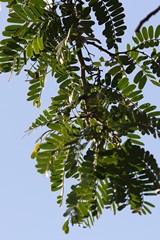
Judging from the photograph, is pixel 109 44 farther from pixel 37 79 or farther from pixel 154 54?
pixel 37 79

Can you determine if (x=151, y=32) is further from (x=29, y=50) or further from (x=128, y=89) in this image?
(x=29, y=50)

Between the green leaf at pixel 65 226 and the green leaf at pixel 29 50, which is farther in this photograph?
the green leaf at pixel 29 50

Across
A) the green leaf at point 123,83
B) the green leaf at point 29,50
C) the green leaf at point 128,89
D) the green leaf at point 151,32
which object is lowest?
the green leaf at point 128,89

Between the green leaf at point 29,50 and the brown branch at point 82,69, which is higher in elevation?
the green leaf at point 29,50

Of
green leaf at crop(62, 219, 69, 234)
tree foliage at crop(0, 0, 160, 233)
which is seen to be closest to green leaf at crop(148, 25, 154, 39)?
tree foliage at crop(0, 0, 160, 233)

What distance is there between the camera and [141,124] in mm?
1638

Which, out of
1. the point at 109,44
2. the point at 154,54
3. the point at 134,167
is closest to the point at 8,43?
the point at 109,44

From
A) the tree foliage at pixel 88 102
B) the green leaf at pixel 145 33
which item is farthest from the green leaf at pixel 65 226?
the green leaf at pixel 145 33

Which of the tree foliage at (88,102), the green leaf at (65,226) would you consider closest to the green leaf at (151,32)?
the tree foliage at (88,102)

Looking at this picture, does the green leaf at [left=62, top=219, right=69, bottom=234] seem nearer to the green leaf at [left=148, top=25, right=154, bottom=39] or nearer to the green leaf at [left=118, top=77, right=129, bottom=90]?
the green leaf at [left=118, top=77, right=129, bottom=90]

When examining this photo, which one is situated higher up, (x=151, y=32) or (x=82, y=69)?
(x=151, y=32)

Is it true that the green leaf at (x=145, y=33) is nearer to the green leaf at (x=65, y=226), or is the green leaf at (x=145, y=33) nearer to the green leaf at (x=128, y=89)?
the green leaf at (x=128, y=89)

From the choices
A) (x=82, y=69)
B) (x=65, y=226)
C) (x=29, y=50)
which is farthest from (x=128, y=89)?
(x=65, y=226)

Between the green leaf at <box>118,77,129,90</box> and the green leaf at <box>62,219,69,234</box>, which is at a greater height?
the green leaf at <box>118,77,129,90</box>
